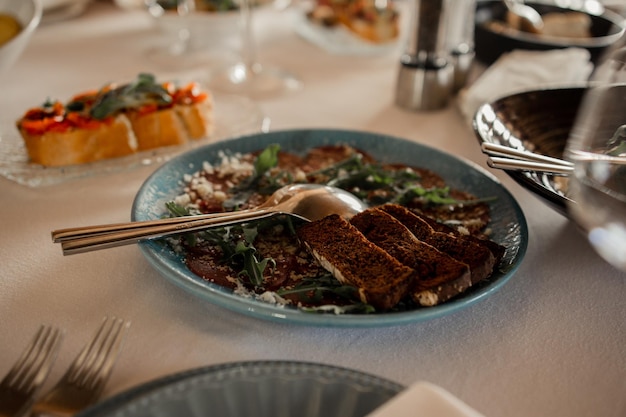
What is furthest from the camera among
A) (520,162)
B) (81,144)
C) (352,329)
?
(81,144)

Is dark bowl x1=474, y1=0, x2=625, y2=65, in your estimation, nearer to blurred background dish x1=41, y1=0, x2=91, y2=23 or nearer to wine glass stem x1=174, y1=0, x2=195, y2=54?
wine glass stem x1=174, y1=0, x2=195, y2=54

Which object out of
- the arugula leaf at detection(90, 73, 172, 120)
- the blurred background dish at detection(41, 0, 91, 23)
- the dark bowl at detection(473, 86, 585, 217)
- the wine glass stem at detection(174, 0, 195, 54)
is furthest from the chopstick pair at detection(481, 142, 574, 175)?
the blurred background dish at detection(41, 0, 91, 23)

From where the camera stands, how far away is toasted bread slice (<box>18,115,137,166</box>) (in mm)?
1103

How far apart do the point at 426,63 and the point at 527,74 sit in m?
0.23

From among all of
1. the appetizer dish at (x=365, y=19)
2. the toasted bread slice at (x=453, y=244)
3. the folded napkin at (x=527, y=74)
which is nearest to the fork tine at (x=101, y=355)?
the toasted bread slice at (x=453, y=244)

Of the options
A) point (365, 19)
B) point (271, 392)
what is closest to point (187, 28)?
point (365, 19)

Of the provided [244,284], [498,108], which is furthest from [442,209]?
[244,284]

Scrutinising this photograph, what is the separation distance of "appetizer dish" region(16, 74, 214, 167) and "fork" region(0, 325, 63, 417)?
503mm

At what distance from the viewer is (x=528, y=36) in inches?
65.2

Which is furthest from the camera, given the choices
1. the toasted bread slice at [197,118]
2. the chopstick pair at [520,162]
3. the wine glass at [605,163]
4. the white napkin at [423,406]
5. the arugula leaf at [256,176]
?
the toasted bread slice at [197,118]

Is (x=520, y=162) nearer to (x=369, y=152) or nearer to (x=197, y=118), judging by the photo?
(x=369, y=152)

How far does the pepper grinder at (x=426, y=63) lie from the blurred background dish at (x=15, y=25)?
0.83 m

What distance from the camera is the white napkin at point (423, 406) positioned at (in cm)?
50

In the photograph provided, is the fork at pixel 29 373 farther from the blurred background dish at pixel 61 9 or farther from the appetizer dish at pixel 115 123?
the blurred background dish at pixel 61 9
